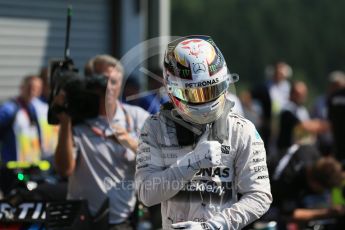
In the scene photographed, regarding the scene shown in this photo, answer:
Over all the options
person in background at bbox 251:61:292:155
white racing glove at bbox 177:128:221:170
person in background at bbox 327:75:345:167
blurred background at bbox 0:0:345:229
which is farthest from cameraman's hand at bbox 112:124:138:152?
person in background at bbox 251:61:292:155

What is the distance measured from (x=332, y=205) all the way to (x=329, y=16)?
26.0 m

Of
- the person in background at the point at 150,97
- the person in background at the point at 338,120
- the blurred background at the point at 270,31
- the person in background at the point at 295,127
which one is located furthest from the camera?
the blurred background at the point at 270,31

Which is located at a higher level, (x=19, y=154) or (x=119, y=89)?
(x=119, y=89)

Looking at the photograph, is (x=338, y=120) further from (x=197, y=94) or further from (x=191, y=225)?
(x=191, y=225)

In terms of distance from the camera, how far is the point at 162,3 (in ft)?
39.5

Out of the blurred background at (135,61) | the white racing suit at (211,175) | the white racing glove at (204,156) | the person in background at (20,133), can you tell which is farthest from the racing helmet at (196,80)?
the person in background at (20,133)

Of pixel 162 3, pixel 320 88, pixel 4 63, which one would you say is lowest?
pixel 320 88

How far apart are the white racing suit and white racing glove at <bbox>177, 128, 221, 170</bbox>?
176 mm

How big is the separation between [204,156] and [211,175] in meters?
0.33

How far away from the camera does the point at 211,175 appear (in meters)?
4.48

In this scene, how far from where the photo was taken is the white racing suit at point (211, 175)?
4373 mm

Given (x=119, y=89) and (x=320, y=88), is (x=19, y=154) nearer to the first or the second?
(x=119, y=89)

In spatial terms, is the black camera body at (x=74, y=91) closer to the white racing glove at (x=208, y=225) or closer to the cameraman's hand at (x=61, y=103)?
the cameraman's hand at (x=61, y=103)

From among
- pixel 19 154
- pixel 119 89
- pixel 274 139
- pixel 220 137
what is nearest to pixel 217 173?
pixel 220 137
